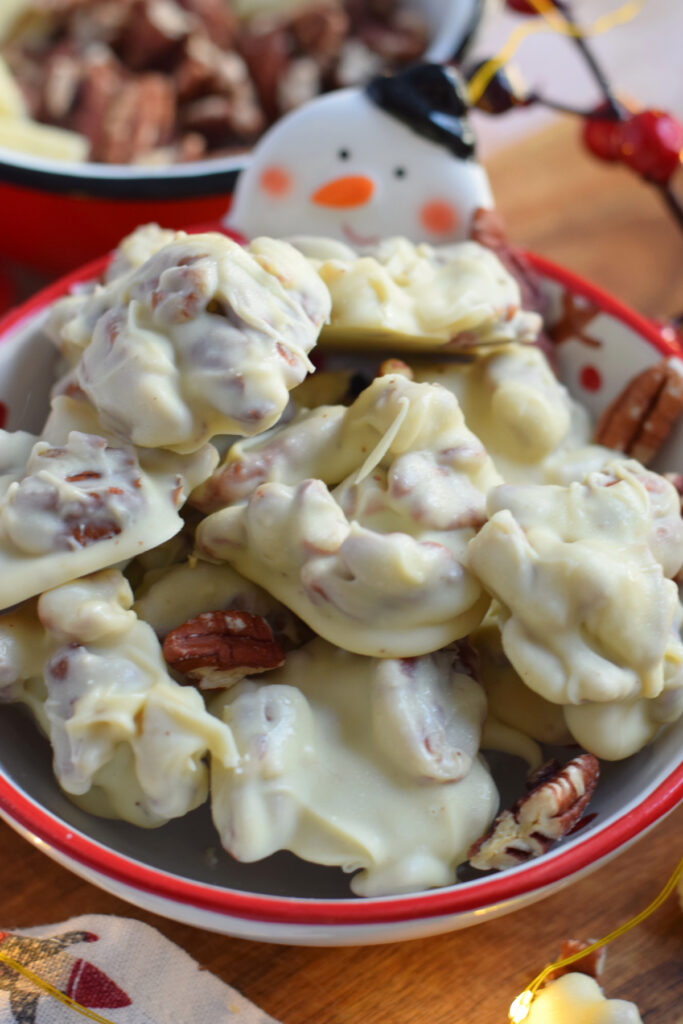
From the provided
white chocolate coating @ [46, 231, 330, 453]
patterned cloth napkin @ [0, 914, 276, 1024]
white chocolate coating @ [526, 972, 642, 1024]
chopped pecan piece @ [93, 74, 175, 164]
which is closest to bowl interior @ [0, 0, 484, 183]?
chopped pecan piece @ [93, 74, 175, 164]

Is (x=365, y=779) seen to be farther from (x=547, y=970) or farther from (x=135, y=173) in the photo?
(x=135, y=173)

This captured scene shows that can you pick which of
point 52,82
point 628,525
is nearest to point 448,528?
point 628,525

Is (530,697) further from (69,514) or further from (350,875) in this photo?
(69,514)

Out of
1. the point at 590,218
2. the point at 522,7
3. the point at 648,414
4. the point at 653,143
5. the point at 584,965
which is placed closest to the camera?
the point at 584,965

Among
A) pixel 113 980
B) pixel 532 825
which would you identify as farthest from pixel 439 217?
pixel 113 980

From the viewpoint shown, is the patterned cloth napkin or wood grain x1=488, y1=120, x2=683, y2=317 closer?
the patterned cloth napkin

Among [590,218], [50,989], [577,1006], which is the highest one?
[590,218]

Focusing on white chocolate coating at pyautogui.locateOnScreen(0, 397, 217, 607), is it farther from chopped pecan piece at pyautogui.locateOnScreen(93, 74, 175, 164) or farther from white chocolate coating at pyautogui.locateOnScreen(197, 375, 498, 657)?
chopped pecan piece at pyautogui.locateOnScreen(93, 74, 175, 164)
